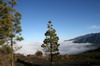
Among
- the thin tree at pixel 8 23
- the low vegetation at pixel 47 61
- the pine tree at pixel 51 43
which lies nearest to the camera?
the thin tree at pixel 8 23

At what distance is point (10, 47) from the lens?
2677cm

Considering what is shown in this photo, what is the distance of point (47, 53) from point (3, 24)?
77.4ft

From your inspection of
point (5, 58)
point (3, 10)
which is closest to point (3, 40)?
point (5, 58)

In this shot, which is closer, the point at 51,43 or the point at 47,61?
the point at 51,43

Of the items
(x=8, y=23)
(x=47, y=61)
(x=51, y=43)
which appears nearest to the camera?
(x=8, y=23)

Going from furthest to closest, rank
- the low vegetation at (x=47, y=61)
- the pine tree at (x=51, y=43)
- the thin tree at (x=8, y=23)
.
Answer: the low vegetation at (x=47, y=61), the pine tree at (x=51, y=43), the thin tree at (x=8, y=23)

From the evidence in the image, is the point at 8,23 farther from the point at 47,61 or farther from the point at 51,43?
the point at 47,61

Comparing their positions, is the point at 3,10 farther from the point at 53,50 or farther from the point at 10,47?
the point at 53,50

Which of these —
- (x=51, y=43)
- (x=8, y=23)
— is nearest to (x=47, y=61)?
(x=51, y=43)

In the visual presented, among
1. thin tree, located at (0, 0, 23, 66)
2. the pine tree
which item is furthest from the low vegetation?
thin tree, located at (0, 0, 23, 66)

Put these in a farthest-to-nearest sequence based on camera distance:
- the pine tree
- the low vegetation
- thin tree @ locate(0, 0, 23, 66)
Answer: the low vegetation → the pine tree → thin tree @ locate(0, 0, 23, 66)

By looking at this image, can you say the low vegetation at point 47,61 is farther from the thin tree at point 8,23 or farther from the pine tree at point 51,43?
the thin tree at point 8,23

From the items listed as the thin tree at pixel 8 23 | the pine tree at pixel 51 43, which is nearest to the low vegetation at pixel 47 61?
the pine tree at pixel 51 43

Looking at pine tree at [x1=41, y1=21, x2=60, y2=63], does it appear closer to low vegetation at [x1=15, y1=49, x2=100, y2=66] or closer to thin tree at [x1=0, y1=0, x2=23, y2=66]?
low vegetation at [x1=15, y1=49, x2=100, y2=66]
